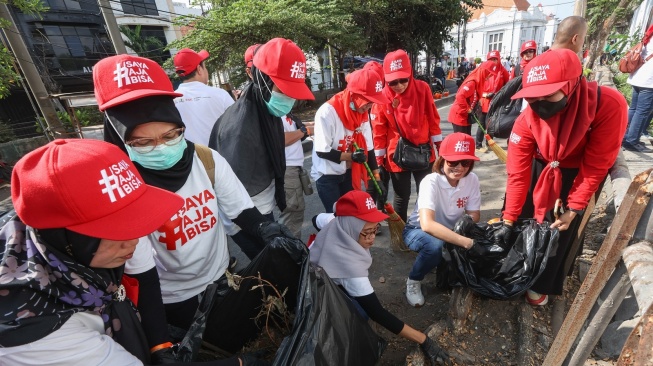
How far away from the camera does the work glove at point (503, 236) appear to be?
208cm

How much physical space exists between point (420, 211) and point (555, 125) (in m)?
0.94

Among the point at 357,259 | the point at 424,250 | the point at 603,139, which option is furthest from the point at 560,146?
the point at 357,259

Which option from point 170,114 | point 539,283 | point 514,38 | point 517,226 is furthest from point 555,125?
point 514,38

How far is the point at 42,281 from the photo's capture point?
80 cm

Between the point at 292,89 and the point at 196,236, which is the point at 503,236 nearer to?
the point at 292,89

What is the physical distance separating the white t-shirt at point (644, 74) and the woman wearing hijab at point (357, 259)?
3.82 meters

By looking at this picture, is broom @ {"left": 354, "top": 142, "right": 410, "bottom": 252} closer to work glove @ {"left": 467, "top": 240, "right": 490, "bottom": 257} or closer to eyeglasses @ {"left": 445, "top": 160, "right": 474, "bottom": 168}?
eyeglasses @ {"left": 445, "top": 160, "right": 474, "bottom": 168}

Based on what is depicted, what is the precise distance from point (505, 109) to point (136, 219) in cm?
335

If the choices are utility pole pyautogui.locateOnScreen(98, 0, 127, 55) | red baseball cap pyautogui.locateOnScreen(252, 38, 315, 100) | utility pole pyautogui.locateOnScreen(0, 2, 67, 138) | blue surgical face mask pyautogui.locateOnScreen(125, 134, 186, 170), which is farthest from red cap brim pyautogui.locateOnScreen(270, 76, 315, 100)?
utility pole pyautogui.locateOnScreen(0, 2, 67, 138)

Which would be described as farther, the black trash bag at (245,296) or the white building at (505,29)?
the white building at (505,29)

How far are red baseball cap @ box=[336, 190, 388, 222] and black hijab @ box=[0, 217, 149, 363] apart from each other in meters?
1.23

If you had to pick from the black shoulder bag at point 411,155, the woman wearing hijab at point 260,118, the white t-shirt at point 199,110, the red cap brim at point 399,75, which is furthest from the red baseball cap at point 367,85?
the white t-shirt at point 199,110

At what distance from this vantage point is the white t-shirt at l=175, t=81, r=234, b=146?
274cm

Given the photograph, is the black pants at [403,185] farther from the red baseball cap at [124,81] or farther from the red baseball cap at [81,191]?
the red baseball cap at [81,191]
